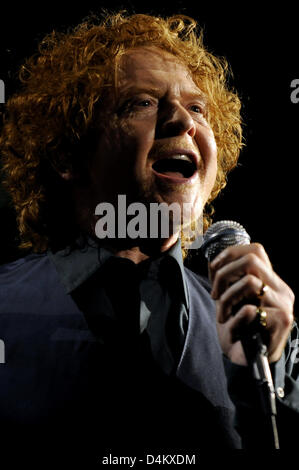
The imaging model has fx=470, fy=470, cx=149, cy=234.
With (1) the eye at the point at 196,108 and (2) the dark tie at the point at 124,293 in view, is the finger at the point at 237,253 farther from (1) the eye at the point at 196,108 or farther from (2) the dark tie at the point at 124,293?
(1) the eye at the point at 196,108

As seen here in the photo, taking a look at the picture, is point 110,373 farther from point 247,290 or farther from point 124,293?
point 247,290

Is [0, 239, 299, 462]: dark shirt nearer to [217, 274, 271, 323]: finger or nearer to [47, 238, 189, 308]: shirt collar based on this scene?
[47, 238, 189, 308]: shirt collar

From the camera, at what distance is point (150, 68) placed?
55.1 inches

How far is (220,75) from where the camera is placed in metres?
1.92

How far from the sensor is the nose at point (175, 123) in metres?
1.29

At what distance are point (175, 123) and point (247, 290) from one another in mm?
578

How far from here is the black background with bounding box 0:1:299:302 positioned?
1828 mm

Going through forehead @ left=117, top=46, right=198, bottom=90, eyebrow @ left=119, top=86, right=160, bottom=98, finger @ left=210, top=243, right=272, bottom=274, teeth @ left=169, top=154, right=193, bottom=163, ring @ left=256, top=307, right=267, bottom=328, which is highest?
forehead @ left=117, top=46, right=198, bottom=90

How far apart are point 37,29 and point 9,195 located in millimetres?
676

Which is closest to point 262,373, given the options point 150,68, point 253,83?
point 150,68

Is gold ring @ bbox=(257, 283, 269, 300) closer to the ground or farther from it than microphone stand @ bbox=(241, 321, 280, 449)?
farther from it

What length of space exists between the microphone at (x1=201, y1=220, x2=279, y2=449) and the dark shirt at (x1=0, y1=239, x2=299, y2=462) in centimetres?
16

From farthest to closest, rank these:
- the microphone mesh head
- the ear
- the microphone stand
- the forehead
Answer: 1. the ear
2. the forehead
3. the microphone mesh head
4. the microphone stand

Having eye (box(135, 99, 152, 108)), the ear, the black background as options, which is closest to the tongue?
eye (box(135, 99, 152, 108))
